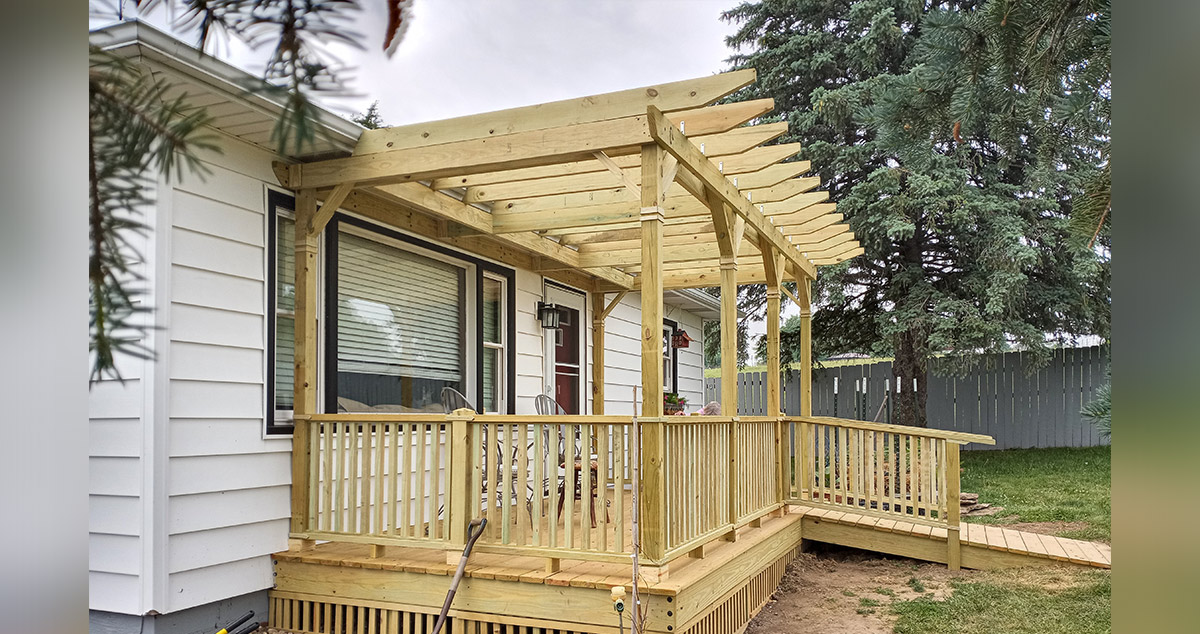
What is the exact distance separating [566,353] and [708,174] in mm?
4002

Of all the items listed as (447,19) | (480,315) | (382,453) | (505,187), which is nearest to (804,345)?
(480,315)

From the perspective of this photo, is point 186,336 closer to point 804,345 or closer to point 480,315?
point 480,315

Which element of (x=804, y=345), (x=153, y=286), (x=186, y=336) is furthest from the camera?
(x=804, y=345)

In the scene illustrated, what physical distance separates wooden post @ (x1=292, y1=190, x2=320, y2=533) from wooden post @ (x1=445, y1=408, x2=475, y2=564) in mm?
903

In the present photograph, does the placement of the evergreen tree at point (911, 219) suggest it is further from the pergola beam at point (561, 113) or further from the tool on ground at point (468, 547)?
the tool on ground at point (468, 547)

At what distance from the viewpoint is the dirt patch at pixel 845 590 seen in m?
5.32

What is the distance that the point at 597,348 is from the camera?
9.15 metres

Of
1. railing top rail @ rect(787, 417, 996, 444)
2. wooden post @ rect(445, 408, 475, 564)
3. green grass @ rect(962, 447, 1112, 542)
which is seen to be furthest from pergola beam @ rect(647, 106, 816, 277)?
Answer: green grass @ rect(962, 447, 1112, 542)

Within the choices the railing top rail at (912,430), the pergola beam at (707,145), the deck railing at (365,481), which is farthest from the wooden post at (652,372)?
the railing top rail at (912,430)

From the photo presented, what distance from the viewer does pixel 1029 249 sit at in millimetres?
12062

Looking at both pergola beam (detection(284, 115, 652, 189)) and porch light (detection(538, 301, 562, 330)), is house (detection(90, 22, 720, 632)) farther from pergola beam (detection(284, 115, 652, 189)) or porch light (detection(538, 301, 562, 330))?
porch light (detection(538, 301, 562, 330))
